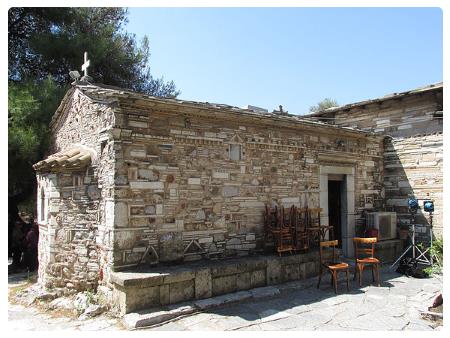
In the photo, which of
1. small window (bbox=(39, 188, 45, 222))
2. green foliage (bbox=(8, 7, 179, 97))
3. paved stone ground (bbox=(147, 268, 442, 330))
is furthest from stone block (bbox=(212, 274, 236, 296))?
green foliage (bbox=(8, 7, 179, 97))

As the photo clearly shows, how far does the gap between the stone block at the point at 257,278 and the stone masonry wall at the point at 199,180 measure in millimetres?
→ 593

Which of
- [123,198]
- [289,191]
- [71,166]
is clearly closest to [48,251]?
[71,166]

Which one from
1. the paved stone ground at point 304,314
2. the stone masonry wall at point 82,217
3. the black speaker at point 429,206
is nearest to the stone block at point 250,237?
the paved stone ground at point 304,314

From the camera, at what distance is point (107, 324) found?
5043mm

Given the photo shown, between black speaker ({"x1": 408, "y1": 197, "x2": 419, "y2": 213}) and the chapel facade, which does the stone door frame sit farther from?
black speaker ({"x1": 408, "y1": 197, "x2": 419, "y2": 213})

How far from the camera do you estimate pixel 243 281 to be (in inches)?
249

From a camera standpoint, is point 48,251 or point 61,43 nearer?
point 48,251

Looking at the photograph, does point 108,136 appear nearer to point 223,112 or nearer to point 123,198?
point 123,198

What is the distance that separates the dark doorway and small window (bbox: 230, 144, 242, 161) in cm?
342

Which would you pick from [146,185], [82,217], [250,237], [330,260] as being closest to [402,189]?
[330,260]

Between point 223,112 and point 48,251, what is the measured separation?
13.5 feet

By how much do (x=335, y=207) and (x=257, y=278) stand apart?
394 centimetres

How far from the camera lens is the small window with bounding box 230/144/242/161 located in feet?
23.0

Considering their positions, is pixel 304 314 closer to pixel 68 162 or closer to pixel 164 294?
pixel 164 294
